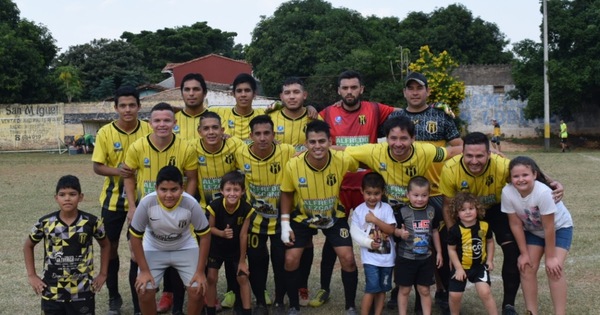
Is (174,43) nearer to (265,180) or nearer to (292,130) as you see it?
(292,130)

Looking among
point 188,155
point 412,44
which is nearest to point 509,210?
point 188,155

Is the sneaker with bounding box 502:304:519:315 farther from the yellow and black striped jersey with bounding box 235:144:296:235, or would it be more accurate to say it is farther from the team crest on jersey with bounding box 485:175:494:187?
the yellow and black striped jersey with bounding box 235:144:296:235

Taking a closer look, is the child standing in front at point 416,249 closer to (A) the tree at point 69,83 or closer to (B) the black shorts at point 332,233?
(B) the black shorts at point 332,233

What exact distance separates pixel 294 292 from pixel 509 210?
1.94m

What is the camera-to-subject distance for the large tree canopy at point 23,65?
33.9 meters

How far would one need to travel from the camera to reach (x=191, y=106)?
598cm

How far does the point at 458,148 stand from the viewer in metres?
5.64

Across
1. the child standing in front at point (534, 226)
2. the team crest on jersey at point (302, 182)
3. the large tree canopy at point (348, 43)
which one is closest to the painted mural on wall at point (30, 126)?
the large tree canopy at point (348, 43)

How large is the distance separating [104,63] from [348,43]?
2020 centimetres

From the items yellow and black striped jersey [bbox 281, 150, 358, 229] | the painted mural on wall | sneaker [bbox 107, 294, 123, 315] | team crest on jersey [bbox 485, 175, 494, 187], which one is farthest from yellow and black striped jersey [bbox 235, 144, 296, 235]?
the painted mural on wall

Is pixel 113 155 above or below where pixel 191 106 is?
below

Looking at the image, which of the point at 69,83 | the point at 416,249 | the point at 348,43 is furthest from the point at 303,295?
the point at 69,83

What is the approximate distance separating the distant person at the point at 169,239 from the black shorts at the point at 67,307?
39 cm

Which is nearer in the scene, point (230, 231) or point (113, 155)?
point (230, 231)
